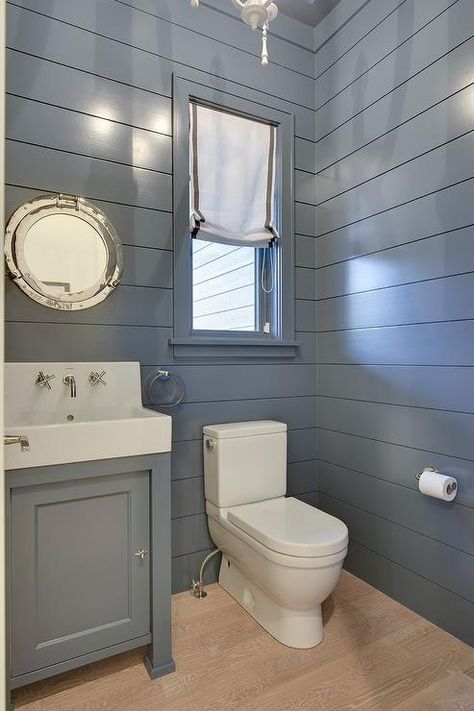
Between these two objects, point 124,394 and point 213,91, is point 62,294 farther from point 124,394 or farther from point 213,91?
point 213,91

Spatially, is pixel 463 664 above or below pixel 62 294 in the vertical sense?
below

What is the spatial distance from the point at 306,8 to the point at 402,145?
3.33 feet

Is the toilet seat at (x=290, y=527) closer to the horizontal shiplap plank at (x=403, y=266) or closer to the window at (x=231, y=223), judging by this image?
the window at (x=231, y=223)

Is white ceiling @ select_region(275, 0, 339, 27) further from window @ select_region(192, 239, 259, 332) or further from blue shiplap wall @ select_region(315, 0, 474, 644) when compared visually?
window @ select_region(192, 239, 259, 332)

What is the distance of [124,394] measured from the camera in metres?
1.78

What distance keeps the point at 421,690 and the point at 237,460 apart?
39.4 inches

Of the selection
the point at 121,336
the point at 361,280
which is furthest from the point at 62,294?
the point at 361,280

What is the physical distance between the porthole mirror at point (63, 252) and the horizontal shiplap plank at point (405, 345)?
1.13 metres

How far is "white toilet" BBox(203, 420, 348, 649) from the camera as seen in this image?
1496 millimetres

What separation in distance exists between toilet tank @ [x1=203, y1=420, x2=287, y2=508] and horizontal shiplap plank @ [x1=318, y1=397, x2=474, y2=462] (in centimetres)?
36

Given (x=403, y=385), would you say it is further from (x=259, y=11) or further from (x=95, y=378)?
(x=259, y=11)

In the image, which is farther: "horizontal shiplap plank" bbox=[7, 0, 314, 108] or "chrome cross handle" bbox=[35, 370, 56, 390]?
"horizontal shiplap plank" bbox=[7, 0, 314, 108]

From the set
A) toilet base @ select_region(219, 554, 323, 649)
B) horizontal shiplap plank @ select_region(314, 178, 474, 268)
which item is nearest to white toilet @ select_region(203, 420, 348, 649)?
toilet base @ select_region(219, 554, 323, 649)

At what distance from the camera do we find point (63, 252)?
1.74 meters
